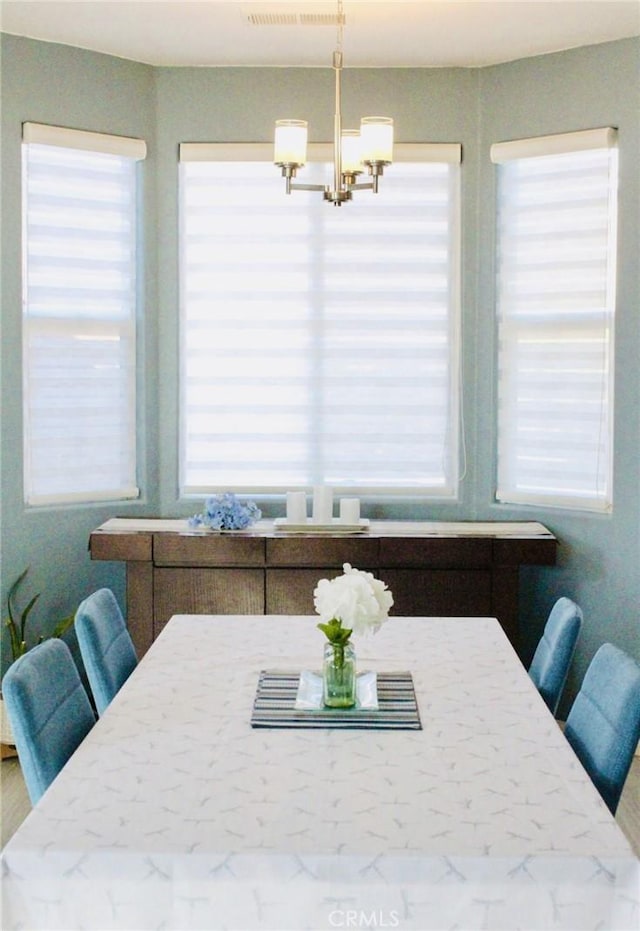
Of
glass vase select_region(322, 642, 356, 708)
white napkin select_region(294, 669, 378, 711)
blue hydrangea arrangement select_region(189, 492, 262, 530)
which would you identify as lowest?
white napkin select_region(294, 669, 378, 711)

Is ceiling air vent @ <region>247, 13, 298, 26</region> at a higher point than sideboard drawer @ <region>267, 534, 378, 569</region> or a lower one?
higher

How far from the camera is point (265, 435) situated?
4.57 metres

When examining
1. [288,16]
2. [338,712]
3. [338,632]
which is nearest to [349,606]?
[338,632]

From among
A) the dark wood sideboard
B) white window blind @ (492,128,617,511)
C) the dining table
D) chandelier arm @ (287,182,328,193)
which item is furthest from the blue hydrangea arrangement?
the dining table

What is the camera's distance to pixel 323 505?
4254 millimetres

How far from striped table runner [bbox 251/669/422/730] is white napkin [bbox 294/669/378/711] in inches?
0.5

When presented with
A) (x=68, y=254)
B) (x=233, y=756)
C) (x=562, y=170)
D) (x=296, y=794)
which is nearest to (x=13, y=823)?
(x=233, y=756)

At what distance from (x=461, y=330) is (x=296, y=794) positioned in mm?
2957

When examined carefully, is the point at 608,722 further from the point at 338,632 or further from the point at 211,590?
the point at 211,590

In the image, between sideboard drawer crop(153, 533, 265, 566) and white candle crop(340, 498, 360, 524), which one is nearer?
sideboard drawer crop(153, 533, 265, 566)

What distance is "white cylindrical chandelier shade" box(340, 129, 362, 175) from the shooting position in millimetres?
2951

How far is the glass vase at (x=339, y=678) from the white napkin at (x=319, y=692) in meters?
0.03

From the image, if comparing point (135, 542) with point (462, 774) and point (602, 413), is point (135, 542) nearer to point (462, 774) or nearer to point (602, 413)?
point (602, 413)

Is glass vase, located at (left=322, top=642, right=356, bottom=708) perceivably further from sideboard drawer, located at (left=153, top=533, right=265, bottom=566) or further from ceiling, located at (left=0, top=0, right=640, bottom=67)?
ceiling, located at (left=0, top=0, right=640, bottom=67)
